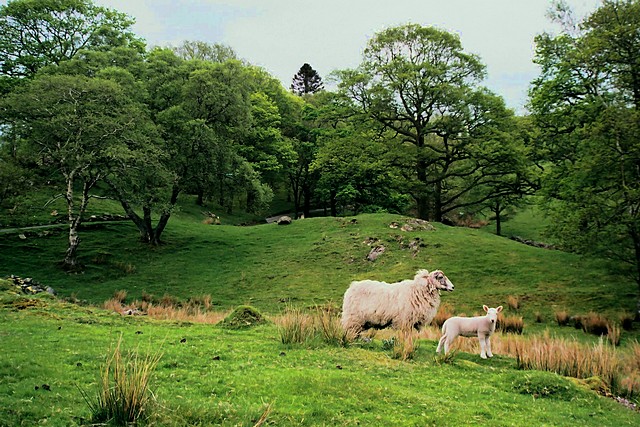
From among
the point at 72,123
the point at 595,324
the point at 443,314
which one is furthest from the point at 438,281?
the point at 72,123

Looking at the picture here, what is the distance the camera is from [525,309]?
773 inches

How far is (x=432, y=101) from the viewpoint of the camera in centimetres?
3322

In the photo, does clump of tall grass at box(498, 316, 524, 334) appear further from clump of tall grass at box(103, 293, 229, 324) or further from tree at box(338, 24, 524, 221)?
tree at box(338, 24, 524, 221)

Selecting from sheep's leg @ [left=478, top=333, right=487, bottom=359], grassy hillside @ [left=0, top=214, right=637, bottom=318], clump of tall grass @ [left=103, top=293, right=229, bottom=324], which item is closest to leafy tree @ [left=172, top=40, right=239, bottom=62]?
grassy hillside @ [left=0, top=214, right=637, bottom=318]

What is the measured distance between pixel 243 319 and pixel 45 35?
3727 centimetres

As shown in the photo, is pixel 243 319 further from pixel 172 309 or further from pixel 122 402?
pixel 122 402

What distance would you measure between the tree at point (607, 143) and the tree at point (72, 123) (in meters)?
22.5

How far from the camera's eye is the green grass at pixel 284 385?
16.8 feet

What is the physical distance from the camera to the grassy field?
5.66 m

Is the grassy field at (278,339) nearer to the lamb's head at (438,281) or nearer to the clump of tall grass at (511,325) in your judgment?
the clump of tall grass at (511,325)

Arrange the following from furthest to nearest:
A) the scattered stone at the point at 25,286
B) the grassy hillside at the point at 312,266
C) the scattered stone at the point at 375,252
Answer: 1. the scattered stone at the point at 375,252
2. the grassy hillside at the point at 312,266
3. the scattered stone at the point at 25,286

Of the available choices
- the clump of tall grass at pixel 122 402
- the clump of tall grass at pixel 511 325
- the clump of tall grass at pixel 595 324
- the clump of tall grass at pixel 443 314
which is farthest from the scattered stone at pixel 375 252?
the clump of tall grass at pixel 122 402

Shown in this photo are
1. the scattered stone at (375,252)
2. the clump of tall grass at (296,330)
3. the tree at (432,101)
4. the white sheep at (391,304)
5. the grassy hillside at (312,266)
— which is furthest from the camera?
the tree at (432,101)

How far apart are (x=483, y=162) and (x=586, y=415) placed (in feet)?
94.6
